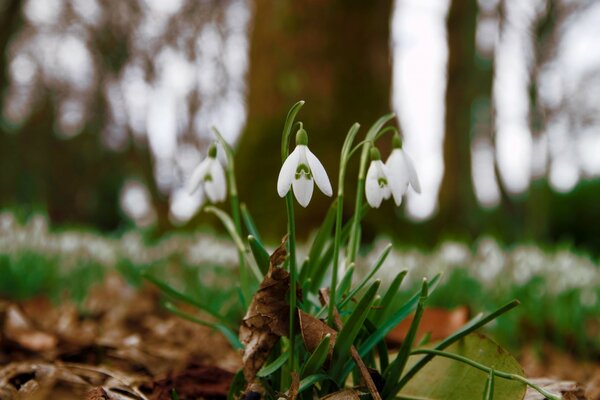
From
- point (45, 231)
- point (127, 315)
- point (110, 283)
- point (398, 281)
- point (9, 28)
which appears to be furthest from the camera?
point (9, 28)

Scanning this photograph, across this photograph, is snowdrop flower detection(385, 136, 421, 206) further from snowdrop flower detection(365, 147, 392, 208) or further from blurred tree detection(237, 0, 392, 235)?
blurred tree detection(237, 0, 392, 235)

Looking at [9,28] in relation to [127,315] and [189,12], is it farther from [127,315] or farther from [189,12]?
[127,315]

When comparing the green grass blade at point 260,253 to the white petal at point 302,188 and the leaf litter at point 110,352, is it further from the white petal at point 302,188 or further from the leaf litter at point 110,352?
the leaf litter at point 110,352

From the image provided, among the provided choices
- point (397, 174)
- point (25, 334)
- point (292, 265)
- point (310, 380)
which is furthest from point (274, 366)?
point (25, 334)

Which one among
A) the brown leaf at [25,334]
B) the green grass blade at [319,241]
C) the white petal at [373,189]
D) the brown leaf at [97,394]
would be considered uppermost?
the white petal at [373,189]

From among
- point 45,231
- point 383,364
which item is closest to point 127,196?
point 45,231

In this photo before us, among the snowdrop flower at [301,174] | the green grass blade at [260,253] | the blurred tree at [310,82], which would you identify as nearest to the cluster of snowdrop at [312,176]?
the snowdrop flower at [301,174]
